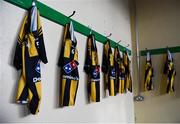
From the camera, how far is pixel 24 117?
1.35 m

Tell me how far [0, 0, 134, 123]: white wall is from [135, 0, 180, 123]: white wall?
61cm

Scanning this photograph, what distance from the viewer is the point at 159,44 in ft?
11.8

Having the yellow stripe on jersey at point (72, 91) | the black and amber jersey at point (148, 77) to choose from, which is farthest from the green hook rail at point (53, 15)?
the black and amber jersey at point (148, 77)

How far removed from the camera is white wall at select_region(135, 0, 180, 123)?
3.44 m

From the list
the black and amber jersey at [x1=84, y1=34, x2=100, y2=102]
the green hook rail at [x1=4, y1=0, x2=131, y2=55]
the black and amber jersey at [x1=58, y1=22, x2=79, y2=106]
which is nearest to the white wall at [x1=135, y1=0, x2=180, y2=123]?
the green hook rail at [x1=4, y1=0, x2=131, y2=55]

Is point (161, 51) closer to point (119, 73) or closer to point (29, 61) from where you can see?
point (119, 73)

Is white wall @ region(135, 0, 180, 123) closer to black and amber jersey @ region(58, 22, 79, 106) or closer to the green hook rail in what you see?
the green hook rail

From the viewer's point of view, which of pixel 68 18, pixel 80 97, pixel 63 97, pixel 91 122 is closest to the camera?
pixel 63 97

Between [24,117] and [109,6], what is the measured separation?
1.93 metres

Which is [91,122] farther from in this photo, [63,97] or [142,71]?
[142,71]

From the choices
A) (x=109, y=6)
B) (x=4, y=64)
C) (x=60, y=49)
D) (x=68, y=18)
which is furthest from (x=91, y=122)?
(x=109, y=6)

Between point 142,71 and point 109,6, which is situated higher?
point 109,6

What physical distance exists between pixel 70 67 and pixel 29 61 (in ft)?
1.40

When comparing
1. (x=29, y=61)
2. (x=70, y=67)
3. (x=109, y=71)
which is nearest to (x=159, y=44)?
(x=109, y=71)
